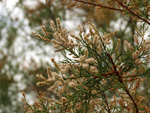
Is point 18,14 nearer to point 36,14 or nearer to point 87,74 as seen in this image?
point 36,14

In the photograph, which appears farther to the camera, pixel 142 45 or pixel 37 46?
pixel 37 46

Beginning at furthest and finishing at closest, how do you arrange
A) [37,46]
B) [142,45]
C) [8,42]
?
[8,42] → [37,46] → [142,45]

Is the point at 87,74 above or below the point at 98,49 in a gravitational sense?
below

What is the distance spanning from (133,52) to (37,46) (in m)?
4.00

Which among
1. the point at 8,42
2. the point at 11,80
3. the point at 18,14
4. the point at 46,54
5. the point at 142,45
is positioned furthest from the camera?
the point at 8,42

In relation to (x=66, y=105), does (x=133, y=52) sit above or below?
above

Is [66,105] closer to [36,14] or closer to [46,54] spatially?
[46,54]

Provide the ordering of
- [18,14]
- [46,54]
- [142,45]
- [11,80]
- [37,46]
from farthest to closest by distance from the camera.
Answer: [11,80] → [18,14] → [37,46] → [46,54] → [142,45]

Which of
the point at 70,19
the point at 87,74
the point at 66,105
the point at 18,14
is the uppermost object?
the point at 18,14

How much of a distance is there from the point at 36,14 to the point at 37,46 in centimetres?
95

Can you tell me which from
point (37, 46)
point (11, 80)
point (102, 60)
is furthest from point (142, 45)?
point (11, 80)

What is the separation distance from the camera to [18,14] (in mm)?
5289

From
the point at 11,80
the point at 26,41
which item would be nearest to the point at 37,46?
the point at 26,41

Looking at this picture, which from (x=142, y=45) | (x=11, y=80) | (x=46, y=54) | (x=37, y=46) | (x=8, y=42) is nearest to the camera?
(x=142, y=45)
